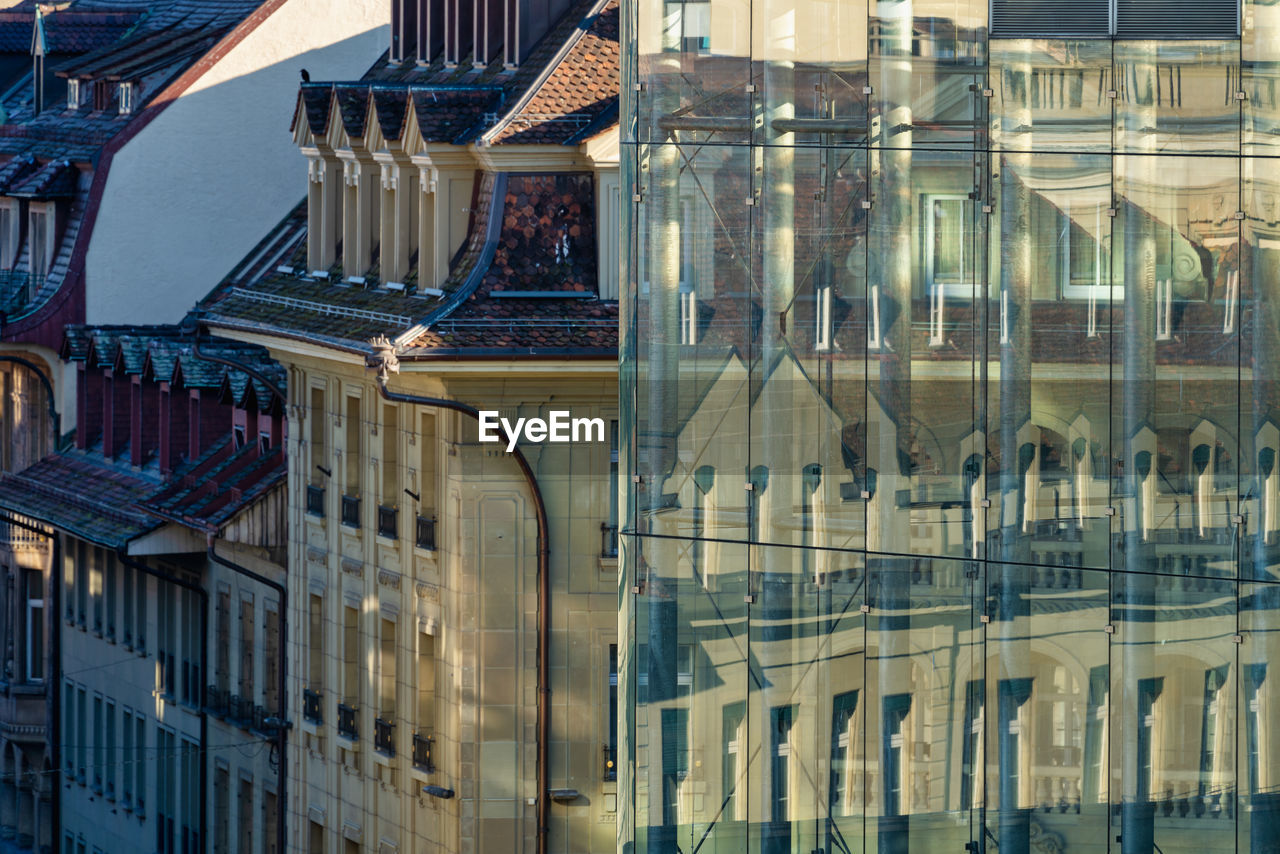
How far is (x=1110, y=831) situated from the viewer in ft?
105

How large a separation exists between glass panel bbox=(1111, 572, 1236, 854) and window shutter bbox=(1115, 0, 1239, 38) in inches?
190

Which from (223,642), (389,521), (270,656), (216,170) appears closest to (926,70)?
(389,521)

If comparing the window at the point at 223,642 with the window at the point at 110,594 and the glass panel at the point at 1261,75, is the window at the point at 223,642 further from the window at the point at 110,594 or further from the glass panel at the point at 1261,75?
the glass panel at the point at 1261,75

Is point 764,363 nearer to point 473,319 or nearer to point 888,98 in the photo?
point 888,98


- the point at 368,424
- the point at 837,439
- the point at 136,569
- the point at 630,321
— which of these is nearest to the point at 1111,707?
the point at 837,439

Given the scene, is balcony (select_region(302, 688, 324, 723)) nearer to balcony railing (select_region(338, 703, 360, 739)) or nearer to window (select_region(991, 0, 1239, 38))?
balcony railing (select_region(338, 703, 360, 739))

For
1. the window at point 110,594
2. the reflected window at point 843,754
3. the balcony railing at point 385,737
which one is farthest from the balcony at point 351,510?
the reflected window at point 843,754

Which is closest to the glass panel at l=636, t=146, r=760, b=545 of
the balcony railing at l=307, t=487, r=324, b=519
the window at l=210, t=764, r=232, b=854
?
the balcony railing at l=307, t=487, r=324, b=519

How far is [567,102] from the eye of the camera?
47.1 meters

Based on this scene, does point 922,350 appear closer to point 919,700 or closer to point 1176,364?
point 1176,364

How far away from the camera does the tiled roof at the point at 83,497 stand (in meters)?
62.2

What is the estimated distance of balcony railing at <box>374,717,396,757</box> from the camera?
50.1 m

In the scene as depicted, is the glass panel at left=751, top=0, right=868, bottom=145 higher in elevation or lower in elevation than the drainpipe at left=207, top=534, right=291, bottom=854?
higher

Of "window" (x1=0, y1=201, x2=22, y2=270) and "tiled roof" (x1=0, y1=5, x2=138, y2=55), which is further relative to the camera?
"tiled roof" (x1=0, y1=5, x2=138, y2=55)
